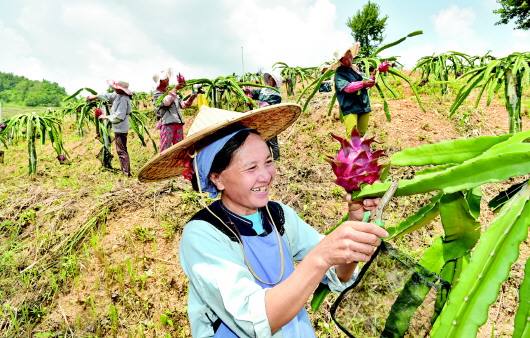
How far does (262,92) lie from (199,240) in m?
4.75

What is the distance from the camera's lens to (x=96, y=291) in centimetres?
318

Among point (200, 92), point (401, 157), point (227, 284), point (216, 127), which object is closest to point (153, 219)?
point (200, 92)

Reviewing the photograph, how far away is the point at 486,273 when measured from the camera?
0.73 metres

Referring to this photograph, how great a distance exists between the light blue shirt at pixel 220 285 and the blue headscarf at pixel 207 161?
0.71ft

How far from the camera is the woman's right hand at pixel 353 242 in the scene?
0.85 metres

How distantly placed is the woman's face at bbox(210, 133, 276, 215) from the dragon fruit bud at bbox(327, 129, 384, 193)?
44 centimetres

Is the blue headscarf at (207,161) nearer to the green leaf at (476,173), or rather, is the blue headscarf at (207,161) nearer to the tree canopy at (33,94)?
the green leaf at (476,173)

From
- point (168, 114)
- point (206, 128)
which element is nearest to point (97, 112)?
point (168, 114)

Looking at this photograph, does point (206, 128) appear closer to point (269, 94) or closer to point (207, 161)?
point (207, 161)

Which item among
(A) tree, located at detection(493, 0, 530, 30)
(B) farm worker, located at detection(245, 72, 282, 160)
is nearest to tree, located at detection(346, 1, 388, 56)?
(A) tree, located at detection(493, 0, 530, 30)

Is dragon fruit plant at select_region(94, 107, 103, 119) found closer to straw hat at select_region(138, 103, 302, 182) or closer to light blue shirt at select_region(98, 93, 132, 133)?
light blue shirt at select_region(98, 93, 132, 133)

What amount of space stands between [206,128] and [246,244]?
446mm

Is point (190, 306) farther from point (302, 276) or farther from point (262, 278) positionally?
point (302, 276)

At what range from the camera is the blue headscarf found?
4.71ft
